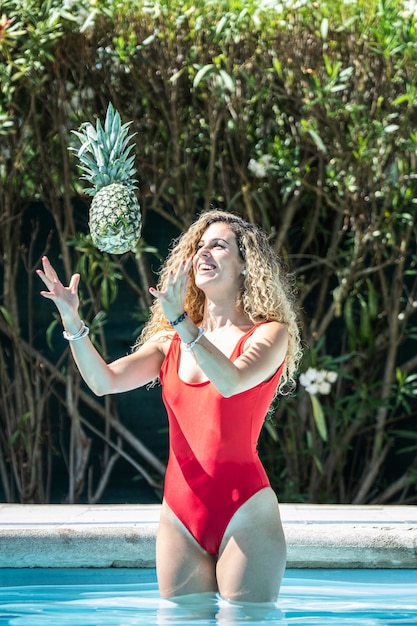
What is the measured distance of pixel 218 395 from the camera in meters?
2.97

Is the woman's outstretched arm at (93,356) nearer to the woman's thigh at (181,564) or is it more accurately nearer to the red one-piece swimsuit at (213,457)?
the red one-piece swimsuit at (213,457)

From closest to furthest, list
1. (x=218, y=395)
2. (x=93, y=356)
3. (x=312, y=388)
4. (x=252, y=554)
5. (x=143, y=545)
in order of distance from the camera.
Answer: (x=252, y=554)
(x=218, y=395)
(x=93, y=356)
(x=143, y=545)
(x=312, y=388)

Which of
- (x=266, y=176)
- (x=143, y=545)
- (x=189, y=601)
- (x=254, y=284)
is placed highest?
(x=266, y=176)

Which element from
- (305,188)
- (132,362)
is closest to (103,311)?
(305,188)

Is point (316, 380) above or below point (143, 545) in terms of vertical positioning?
above

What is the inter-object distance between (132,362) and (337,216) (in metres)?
3.21

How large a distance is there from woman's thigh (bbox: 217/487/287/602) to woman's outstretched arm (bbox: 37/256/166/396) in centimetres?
57

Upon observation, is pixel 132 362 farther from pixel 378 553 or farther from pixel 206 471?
pixel 378 553

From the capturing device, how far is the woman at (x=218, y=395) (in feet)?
9.34

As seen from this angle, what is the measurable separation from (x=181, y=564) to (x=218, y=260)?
93 centimetres

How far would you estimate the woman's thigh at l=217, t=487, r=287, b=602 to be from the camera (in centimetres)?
285

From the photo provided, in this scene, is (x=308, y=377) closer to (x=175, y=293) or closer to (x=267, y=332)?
(x=267, y=332)

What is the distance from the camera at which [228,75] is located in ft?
18.7

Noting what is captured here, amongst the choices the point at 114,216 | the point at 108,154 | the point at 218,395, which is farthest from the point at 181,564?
the point at 108,154
